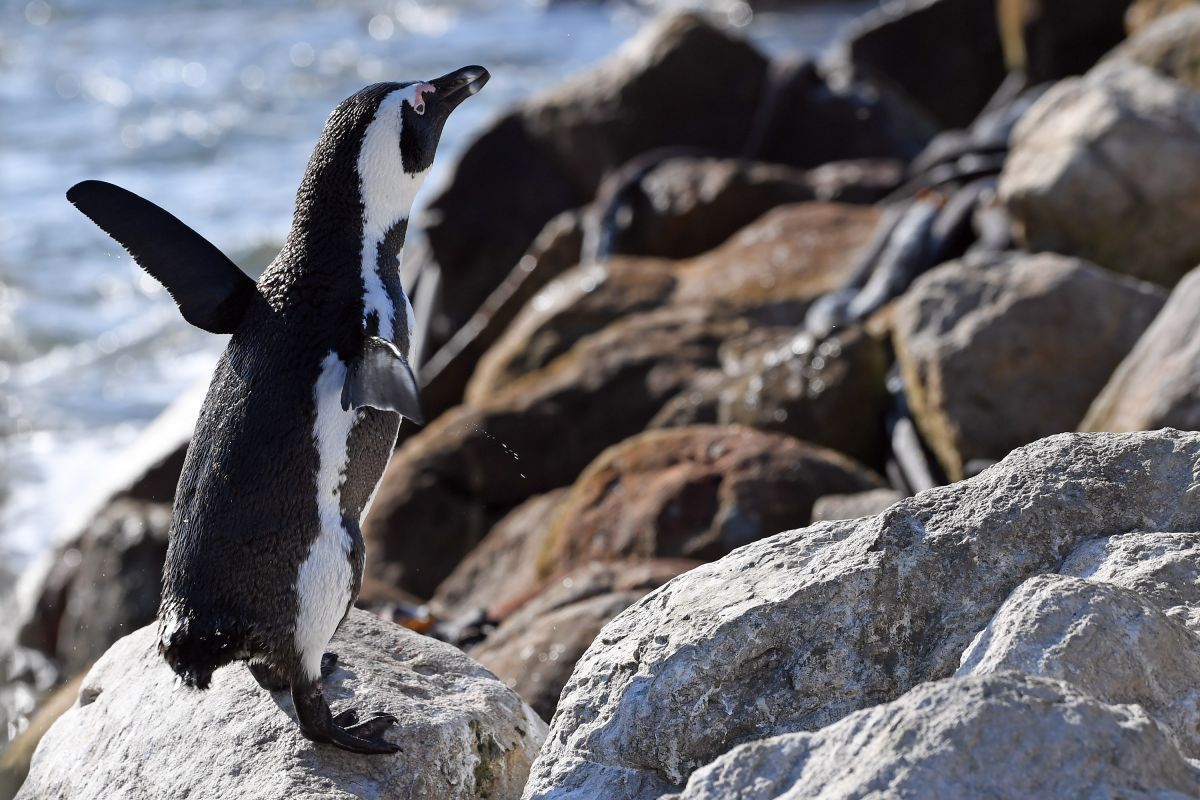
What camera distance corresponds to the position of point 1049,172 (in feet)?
21.4

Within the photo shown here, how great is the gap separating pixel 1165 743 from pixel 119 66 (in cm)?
2296

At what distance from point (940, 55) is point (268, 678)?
10.8m

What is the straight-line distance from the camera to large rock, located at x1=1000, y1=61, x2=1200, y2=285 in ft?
21.2

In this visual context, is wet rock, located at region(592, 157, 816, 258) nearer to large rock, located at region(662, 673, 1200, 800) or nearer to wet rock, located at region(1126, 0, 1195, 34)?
wet rock, located at region(1126, 0, 1195, 34)

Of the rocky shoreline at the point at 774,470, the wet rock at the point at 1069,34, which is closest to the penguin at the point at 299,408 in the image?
the rocky shoreline at the point at 774,470

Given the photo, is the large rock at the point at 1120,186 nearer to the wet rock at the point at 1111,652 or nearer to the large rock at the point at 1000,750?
the wet rock at the point at 1111,652

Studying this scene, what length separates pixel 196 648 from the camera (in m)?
3.06

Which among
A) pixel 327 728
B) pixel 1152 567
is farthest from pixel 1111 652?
pixel 327 728

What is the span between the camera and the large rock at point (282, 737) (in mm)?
3061

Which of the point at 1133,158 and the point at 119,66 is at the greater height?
the point at 119,66

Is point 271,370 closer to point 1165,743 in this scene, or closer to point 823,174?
point 1165,743

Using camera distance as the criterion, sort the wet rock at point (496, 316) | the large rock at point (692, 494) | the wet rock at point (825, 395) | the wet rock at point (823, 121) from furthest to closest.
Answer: the wet rock at point (823, 121) → the wet rock at point (496, 316) → the wet rock at point (825, 395) → the large rock at point (692, 494)

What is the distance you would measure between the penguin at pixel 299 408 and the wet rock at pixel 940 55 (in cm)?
967

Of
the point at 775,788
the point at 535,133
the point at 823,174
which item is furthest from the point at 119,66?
the point at 775,788
